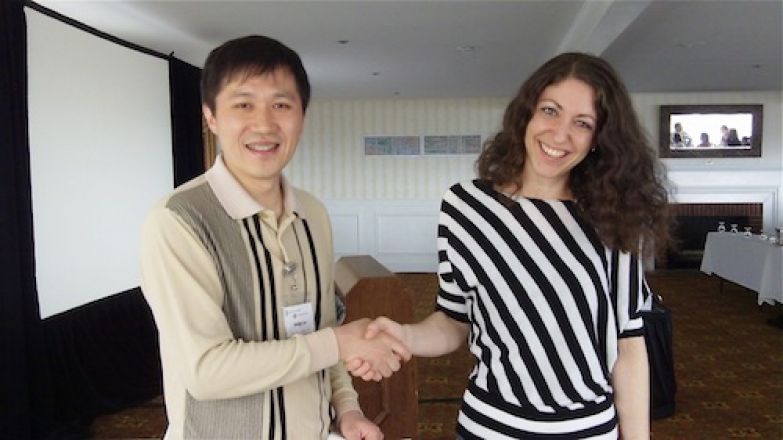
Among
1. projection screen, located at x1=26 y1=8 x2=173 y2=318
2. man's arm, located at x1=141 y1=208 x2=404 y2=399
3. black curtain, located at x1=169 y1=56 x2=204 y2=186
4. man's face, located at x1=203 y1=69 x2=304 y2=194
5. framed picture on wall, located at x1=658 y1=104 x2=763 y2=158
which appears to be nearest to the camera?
man's arm, located at x1=141 y1=208 x2=404 y2=399

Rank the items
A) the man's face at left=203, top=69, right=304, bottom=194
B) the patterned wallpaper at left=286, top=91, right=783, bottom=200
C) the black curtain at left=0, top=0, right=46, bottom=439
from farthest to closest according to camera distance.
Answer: the patterned wallpaper at left=286, top=91, right=783, bottom=200, the black curtain at left=0, top=0, right=46, bottom=439, the man's face at left=203, top=69, right=304, bottom=194

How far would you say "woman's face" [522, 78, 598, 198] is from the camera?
1274 mm

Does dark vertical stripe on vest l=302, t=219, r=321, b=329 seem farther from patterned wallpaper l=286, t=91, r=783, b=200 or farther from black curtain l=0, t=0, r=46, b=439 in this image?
patterned wallpaper l=286, t=91, r=783, b=200

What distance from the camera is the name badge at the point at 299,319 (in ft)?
3.37

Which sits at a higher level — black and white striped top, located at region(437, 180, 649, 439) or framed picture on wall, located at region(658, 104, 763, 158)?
framed picture on wall, located at region(658, 104, 763, 158)

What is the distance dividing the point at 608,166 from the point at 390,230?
28.1ft

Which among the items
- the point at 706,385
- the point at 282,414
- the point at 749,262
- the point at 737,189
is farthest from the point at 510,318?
the point at 737,189

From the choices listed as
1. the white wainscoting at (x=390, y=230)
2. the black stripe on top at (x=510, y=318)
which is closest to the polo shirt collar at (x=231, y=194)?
the black stripe on top at (x=510, y=318)

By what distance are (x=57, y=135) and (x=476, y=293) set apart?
3720 mm

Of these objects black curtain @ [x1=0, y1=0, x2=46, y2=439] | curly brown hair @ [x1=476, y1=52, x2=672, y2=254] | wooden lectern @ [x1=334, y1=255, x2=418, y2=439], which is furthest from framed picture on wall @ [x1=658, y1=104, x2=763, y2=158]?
curly brown hair @ [x1=476, y1=52, x2=672, y2=254]

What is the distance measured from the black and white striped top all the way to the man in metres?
0.28

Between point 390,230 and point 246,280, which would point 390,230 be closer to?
point 390,230

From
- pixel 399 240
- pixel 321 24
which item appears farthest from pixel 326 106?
pixel 321 24

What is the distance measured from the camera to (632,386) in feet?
4.30
